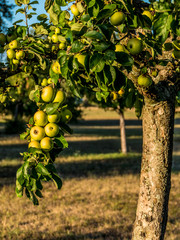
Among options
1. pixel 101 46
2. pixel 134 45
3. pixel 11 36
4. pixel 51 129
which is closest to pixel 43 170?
pixel 51 129

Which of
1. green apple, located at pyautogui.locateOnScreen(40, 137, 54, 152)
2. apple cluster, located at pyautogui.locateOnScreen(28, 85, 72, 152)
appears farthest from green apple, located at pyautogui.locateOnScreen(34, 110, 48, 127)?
green apple, located at pyautogui.locateOnScreen(40, 137, 54, 152)

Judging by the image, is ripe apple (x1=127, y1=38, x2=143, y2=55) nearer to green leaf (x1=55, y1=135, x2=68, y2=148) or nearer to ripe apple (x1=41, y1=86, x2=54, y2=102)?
ripe apple (x1=41, y1=86, x2=54, y2=102)

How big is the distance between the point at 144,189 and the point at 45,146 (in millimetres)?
1322

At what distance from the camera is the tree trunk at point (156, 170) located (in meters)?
2.52

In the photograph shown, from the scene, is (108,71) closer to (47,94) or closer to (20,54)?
(47,94)

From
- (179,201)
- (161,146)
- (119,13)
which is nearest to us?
(119,13)

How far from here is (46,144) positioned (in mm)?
1711

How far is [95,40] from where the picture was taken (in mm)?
1381

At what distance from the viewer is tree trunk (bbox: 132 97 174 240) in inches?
99.0

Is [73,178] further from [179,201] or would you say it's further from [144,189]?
[144,189]

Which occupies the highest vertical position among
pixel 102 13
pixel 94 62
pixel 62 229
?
pixel 102 13

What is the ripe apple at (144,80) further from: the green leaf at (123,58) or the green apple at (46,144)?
the green apple at (46,144)

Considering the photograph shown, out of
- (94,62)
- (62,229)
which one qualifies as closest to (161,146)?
(94,62)

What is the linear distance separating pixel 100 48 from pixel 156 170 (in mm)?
1603
